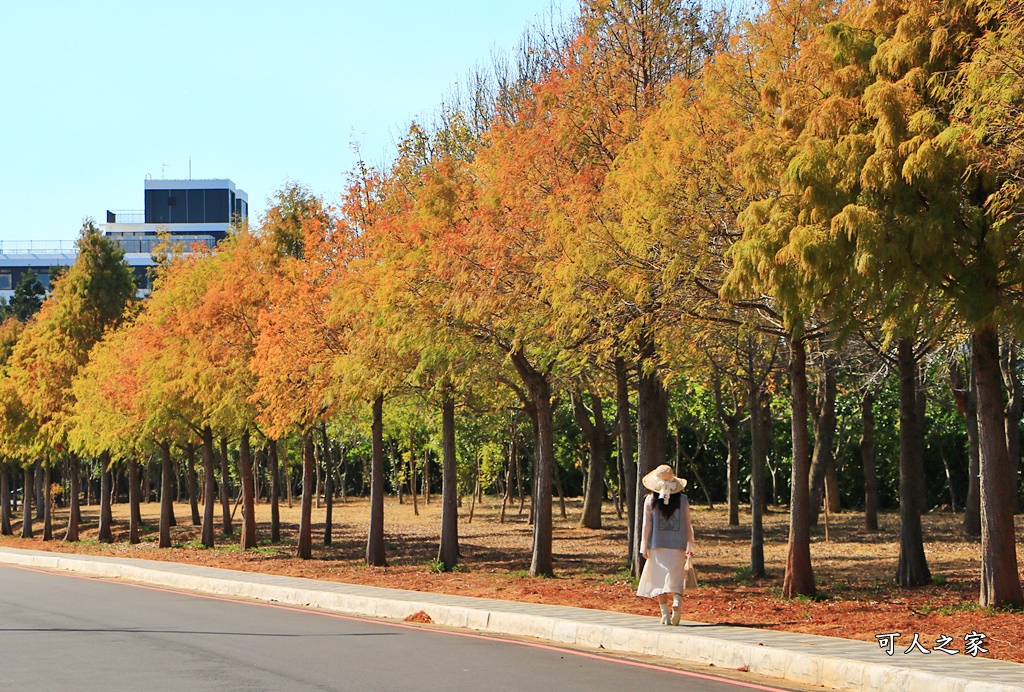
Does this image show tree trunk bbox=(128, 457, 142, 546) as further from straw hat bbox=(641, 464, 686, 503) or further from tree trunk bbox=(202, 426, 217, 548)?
straw hat bbox=(641, 464, 686, 503)

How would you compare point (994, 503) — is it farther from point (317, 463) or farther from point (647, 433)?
point (317, 463)

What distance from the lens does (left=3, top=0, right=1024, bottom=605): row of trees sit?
12617mm

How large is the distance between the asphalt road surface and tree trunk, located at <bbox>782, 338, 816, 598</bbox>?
586cm

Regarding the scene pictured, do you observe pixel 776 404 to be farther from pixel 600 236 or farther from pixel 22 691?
pixel 22 691

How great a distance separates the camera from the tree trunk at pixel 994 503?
46.8ft

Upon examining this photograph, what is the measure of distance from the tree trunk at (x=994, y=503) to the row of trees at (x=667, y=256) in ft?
0.12

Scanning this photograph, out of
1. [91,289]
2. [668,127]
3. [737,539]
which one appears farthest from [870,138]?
[91,289]

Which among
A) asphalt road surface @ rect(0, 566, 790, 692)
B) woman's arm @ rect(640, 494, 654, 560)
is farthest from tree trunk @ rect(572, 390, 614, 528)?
woman's arm @ rect(640, 494, 654, 560)

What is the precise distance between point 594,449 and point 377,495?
10.8 metres

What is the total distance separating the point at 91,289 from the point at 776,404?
28.6 metres

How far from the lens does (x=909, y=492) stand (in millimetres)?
19219

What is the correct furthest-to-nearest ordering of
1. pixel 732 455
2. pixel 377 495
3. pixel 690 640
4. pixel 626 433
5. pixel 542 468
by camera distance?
pixel 732 455, pixel 377 495, pixel 542 468, pixel 626 433, pixel 690 640

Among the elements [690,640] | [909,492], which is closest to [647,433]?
[909,492]

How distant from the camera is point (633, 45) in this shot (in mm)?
19438
